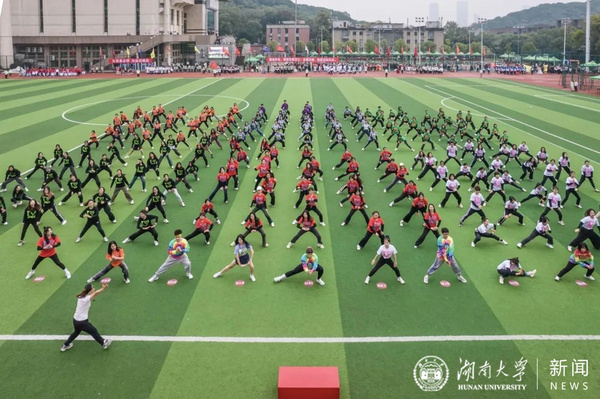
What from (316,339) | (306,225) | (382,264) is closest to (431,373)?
(316,339)

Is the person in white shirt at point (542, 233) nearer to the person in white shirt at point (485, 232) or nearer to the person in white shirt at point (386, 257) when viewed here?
the person in white shirt at point (485, 232)

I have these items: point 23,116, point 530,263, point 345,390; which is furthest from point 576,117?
point 23,116

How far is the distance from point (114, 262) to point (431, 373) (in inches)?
339

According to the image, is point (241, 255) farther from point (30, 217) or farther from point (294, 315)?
point (30, 217)

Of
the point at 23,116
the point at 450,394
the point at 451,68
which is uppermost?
the point at 451,68

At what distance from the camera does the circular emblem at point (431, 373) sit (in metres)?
9.98

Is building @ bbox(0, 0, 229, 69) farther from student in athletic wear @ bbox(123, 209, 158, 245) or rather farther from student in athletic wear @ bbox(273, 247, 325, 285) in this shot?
student in athletic wear @ bbox(273, 247, 325, 285)

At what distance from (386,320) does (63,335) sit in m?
7.62

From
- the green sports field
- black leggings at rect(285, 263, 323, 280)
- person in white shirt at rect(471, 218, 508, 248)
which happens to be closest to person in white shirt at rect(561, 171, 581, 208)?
the green sports field

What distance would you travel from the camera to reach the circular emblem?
9984mm

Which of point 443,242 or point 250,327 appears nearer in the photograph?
point 250,327

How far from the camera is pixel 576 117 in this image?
1688 inches

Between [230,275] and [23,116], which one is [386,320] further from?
[23,116]

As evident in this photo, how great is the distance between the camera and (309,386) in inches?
354
